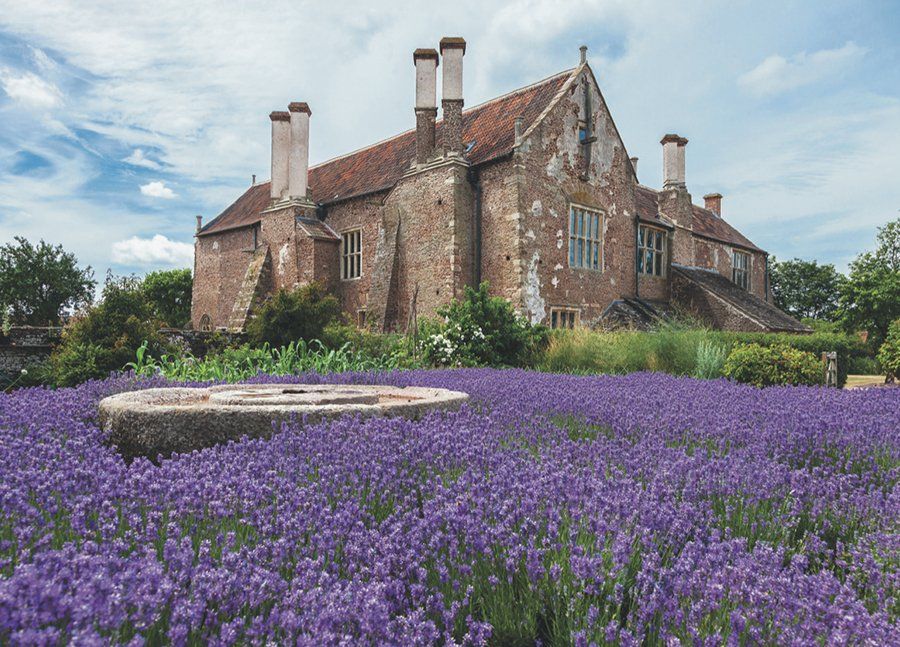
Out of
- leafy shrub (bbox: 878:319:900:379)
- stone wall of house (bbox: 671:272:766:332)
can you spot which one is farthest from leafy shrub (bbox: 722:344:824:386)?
stone wall of house (bbox: 671:272:766:332)

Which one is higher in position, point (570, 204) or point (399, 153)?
point (399, 153)

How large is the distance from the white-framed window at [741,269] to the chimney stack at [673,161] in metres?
7.24

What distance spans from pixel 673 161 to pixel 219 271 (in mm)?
19966

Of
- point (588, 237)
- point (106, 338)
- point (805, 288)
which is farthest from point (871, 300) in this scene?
point (106, 338)

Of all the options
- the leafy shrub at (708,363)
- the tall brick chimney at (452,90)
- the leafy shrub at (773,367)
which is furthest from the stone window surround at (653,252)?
the leafy shrub at (773,367)

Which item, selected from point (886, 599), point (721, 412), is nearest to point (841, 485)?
point (886, 599)

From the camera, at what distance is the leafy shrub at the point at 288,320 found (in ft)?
41.9

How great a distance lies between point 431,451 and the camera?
Answer: 339cm

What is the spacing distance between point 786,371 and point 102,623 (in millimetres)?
11307

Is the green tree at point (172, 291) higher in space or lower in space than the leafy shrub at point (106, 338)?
higher

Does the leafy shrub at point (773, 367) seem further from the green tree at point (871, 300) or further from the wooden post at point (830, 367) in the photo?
the green tree at point (871, 300)

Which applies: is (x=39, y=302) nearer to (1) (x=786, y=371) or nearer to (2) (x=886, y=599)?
(1) (x=786, y=371)

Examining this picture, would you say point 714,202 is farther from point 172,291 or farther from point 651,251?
point 172,291

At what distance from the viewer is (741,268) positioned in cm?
2961
